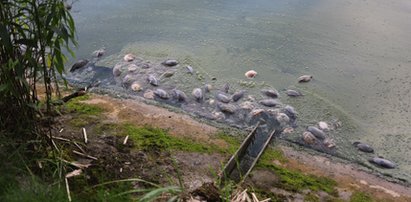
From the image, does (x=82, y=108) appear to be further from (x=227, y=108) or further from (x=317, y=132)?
(x=317, y=132)

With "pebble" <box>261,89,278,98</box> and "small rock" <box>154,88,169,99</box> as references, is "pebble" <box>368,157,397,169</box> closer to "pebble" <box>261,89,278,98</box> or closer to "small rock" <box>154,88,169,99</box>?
"pebble" <box>261,89,278,98</box>

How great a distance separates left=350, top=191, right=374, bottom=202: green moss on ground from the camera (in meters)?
2.51

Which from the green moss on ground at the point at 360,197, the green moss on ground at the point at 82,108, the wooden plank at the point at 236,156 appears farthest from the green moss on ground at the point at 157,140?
the green moss on ground at the point at 360,197

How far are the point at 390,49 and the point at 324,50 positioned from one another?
601mm

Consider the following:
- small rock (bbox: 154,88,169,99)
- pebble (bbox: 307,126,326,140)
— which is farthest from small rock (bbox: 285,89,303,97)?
small rock (bbox: 154,88,169,99)

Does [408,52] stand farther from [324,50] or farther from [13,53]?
[13,53]

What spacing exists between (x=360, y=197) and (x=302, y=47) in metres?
1.93

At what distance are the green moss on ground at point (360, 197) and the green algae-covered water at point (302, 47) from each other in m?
0.36

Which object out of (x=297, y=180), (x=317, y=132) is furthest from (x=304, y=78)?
(x=297, y=180)

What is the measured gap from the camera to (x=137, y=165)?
8.13ft

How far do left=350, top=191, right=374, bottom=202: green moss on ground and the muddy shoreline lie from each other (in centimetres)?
5

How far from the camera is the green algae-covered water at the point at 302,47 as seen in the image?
10.9ft

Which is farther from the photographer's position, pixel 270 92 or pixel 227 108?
pixel 270 92

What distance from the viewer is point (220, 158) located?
8.87 ft
